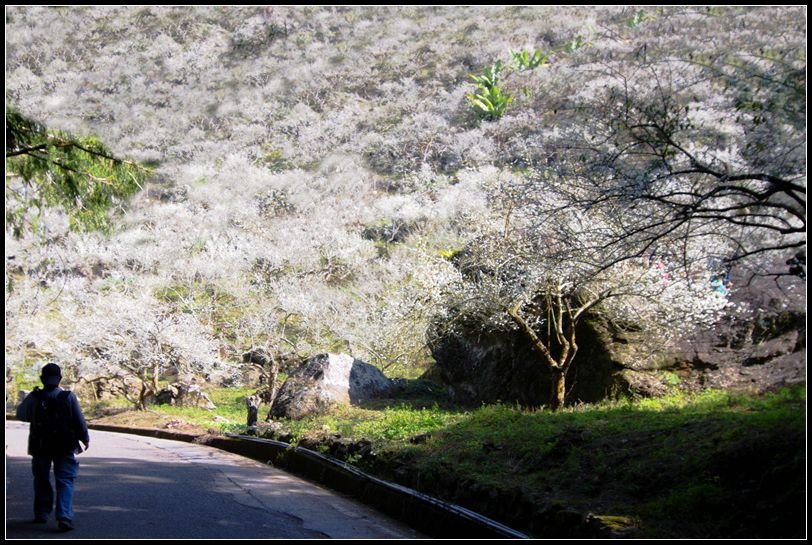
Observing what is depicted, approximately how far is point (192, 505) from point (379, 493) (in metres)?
2.30

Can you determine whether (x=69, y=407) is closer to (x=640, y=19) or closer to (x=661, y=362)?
(x=661, y=362)

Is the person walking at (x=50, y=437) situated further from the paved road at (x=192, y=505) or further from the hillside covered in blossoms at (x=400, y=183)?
the hillside covered in blossoms at (x=400, y=183)

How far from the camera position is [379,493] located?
339 inches

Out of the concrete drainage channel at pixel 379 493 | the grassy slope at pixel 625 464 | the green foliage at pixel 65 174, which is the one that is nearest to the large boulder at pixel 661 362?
the grassy slope at pixel 625 464

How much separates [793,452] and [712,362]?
7.73 metres

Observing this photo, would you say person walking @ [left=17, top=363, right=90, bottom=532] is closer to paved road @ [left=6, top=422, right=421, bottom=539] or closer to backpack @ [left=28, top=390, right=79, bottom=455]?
backpack @ [left=28, top=390, right=79, bottom=455]

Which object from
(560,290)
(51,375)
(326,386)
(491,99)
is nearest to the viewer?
(51,375)

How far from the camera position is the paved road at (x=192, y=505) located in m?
6.38

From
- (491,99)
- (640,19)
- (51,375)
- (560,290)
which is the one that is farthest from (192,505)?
(491,99)

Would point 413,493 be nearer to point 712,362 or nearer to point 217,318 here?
point 712,362

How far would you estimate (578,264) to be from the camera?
10688mm

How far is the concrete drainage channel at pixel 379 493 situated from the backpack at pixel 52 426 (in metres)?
3.65

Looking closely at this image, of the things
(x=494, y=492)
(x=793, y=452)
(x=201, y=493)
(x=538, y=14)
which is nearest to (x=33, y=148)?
(x=201, y=493)

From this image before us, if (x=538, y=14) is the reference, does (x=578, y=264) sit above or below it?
below
